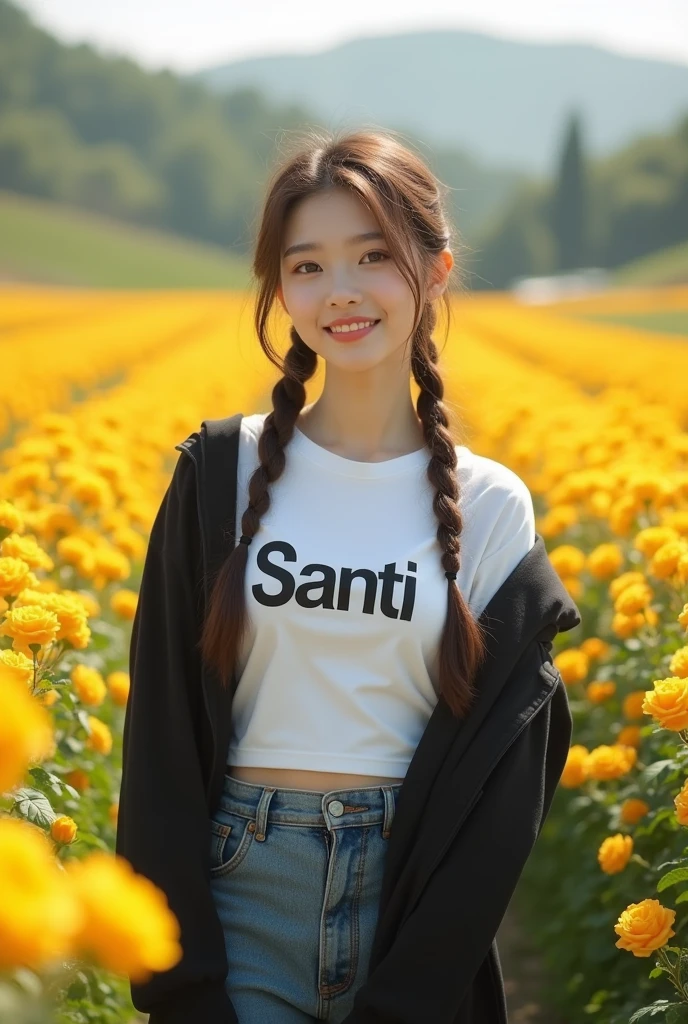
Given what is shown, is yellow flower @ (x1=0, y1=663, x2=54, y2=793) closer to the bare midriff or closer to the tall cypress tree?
the bare midriff

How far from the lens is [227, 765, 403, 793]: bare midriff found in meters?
2.27

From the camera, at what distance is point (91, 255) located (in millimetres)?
52375

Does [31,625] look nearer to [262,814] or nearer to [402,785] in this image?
[262,814]

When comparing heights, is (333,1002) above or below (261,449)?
below

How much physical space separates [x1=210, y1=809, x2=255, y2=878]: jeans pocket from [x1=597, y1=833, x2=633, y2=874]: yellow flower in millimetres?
1080

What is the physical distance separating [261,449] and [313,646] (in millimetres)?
426

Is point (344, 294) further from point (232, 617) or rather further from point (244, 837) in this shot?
point (244, 837)

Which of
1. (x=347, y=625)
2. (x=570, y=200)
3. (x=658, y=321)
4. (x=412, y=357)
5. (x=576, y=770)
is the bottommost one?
(x=576, y=770)

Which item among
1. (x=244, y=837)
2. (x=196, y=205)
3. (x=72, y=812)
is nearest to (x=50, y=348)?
(x=72, y=812)

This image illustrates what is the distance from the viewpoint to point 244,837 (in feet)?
7.41

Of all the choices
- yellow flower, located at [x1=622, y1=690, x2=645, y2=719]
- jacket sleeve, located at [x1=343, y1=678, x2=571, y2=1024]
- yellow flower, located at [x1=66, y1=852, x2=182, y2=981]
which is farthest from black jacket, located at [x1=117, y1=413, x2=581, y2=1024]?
yellow flower, located at [x1=66, y1=852, x2=182, y2=981]

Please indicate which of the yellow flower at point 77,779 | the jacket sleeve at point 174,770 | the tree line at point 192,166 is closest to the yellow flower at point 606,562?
the yellow flower at point 77,779

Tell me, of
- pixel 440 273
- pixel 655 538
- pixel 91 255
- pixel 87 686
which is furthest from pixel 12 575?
pixel 91 255

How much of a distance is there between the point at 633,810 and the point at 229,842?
4.25 feet
